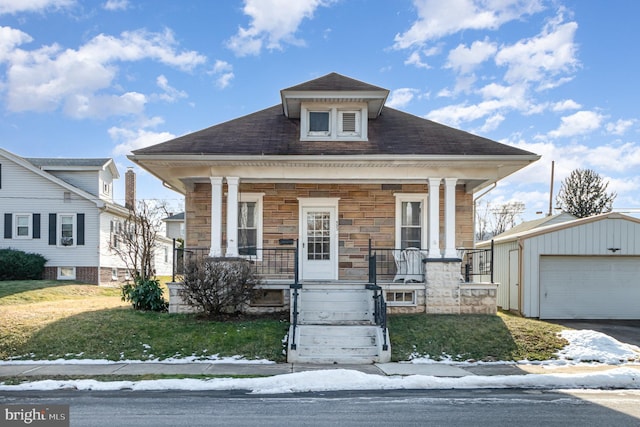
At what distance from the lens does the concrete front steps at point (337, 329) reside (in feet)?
33.2

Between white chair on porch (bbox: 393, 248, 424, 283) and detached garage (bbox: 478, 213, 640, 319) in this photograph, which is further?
detached garage (bbox: 478, 213, 640, 319)

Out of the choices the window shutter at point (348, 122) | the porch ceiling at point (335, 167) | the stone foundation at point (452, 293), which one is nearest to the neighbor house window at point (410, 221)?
the porch ceiling at point (335, 167)

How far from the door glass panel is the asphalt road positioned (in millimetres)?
7479

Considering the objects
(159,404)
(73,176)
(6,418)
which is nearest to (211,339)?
(159,404)

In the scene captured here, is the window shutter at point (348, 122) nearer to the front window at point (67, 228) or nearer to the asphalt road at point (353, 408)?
the asphalt road at point (353, 408)

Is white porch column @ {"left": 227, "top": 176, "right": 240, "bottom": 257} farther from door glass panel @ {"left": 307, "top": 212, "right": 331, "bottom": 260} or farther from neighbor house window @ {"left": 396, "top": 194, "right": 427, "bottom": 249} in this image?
neighbor house window @ {"left": 396, "top": 194, "right": 427, "bottom": 249}

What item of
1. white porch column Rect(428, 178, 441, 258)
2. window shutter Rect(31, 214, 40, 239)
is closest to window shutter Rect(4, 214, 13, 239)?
window shutter Rect(31, 214, 40, 239)

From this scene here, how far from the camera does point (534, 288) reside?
1591 cm

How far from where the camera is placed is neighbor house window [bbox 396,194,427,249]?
1523 centimetres

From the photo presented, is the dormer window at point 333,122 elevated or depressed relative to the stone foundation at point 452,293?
elevated

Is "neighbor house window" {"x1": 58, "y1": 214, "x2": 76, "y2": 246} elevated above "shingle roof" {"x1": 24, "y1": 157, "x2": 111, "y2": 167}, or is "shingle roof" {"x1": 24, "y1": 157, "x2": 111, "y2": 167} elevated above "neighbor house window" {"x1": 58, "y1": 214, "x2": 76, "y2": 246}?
"shingle roof" {"x1": 24, "y1": 157, "x2": 111, "y2": 167}

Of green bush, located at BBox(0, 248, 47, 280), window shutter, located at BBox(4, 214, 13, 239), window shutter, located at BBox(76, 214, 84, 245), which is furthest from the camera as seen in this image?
window shutter, located at BBox(76, 214, 84, 245)

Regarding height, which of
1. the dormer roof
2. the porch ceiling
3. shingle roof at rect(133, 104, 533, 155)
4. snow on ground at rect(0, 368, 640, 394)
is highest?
the dormer roof

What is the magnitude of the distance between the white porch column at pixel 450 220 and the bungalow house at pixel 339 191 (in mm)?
28
